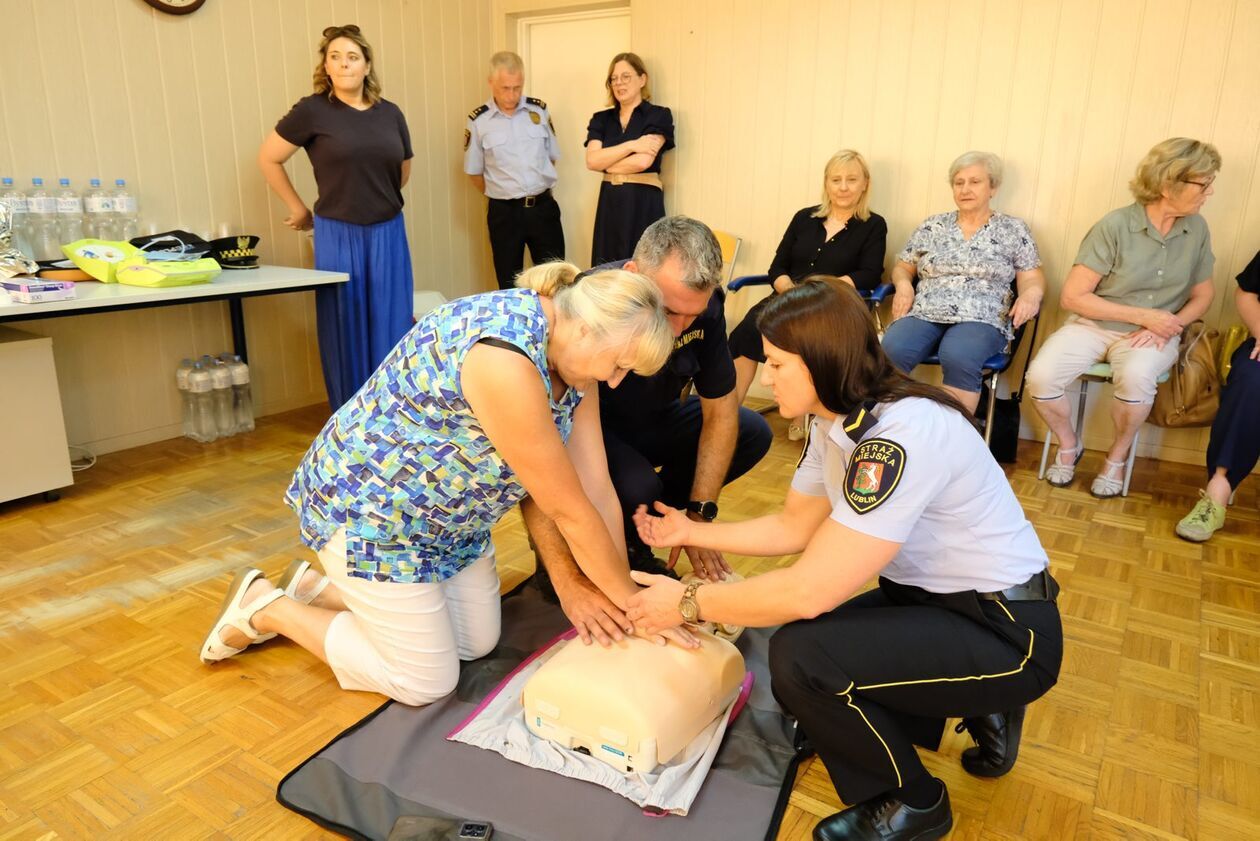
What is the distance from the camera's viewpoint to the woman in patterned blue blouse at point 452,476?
1553 mm

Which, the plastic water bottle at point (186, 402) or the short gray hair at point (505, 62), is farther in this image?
the short gray hair at point (505, 62)

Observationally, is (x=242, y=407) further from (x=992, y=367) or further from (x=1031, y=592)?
(x=1031, y=592)

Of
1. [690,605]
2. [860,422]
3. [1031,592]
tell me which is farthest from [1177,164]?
[690,605]

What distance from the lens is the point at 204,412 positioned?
3832 millimetres

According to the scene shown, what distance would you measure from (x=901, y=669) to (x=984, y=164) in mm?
2753

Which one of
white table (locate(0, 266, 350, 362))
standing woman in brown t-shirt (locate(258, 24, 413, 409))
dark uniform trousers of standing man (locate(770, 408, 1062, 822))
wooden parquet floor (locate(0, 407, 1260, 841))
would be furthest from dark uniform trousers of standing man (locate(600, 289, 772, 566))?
standing woman in brown t-shirt (locate(258, 24, 413, 409))

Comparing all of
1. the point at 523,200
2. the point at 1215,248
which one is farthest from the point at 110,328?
the point at 1215,248

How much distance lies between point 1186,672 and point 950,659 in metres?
1.06

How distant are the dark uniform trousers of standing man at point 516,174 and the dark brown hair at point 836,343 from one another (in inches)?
127

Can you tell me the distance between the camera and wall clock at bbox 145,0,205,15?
343 centimetres

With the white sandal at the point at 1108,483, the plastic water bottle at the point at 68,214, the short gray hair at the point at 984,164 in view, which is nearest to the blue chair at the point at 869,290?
the short gray hair at the point at 984,164

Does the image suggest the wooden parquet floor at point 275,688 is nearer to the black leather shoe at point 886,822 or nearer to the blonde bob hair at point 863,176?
the black leather shoe at point 886,822

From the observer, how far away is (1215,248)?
3.48 meters

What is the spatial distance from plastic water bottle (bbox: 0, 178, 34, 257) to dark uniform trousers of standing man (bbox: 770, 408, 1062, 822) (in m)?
3.08
